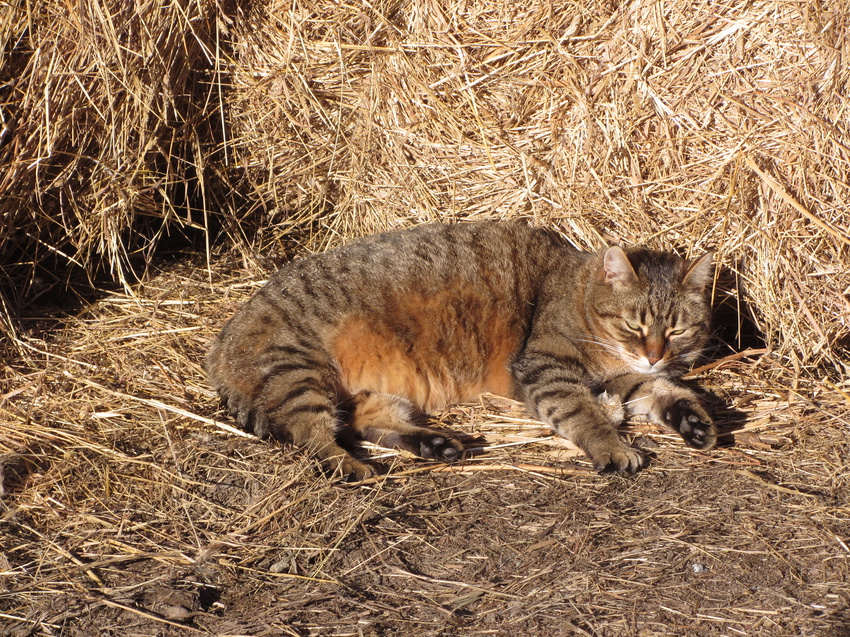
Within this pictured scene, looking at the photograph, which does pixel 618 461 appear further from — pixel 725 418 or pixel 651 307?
pixel 651 307

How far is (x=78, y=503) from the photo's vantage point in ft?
10.5

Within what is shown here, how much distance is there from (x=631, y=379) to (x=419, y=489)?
136 centimetres

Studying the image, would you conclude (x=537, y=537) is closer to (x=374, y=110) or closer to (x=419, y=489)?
(x=419, y=489)

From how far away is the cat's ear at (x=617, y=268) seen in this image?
3.89 m

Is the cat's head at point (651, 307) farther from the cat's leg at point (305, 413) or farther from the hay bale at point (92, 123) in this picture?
the hay bale at point (92, 123)

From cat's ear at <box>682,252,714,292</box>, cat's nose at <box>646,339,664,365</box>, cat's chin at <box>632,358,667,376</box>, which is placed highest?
cat's ear at <box>682,252,714,292</box>

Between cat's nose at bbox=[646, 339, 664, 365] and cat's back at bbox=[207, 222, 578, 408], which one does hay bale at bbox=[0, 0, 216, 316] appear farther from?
cat's nose at bbox=[646, 339, 664, 365]

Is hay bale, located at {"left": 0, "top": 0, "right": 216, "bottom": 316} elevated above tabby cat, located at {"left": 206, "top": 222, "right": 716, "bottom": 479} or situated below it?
above

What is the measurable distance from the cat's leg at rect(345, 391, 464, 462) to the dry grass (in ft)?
0.34

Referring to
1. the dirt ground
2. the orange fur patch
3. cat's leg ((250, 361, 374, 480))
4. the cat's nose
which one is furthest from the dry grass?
the cat's nose

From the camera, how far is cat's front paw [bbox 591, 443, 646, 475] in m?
3.46

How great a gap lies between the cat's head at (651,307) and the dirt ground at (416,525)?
338 mm

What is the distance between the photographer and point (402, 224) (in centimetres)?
485

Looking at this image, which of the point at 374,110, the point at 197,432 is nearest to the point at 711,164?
the point at 374,110
